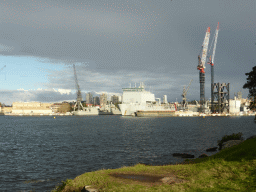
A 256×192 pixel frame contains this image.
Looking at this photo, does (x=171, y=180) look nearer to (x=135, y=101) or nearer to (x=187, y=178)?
(x=187, y=178)

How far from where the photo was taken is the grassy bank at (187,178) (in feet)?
37.4

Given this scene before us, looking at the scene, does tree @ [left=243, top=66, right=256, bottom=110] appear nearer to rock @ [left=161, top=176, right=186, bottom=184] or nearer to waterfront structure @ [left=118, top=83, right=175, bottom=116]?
rock @ [left=161, top=176, right=186, bottom=184]

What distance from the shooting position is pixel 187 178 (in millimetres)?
12945

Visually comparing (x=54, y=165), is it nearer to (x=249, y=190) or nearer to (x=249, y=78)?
(x=249, y=190)

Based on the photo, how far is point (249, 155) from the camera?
15.0m

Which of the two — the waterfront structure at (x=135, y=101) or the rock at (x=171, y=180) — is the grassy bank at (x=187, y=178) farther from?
the waterfront structure at (x=135, y=101)

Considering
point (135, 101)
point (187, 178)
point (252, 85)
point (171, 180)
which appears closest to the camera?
point (171, 180)

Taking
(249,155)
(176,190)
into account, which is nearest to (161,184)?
(176,190)

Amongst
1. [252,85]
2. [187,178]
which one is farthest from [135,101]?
[187,178]

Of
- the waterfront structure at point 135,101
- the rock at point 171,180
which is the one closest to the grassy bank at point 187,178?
the rock at point 171,180

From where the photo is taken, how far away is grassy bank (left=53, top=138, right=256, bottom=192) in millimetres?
11406

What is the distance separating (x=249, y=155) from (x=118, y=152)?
22313 mm

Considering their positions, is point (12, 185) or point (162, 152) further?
point (162, 152)

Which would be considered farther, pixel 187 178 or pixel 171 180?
pixel 187 178
